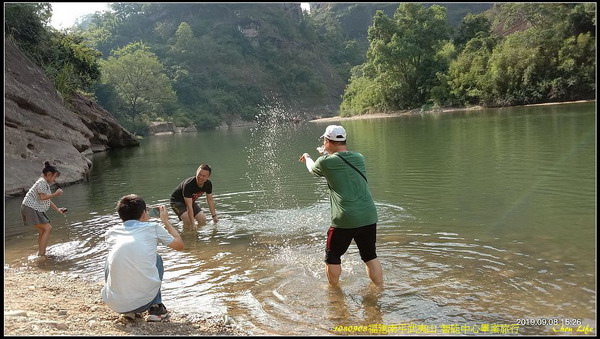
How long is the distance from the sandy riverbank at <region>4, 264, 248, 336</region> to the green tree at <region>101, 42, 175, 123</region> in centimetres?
7543

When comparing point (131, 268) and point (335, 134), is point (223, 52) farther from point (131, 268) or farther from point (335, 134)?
point (131, 268)

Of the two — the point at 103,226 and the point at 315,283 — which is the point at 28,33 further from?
the point at 315,283

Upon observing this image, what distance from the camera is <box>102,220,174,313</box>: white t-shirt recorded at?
4891mm

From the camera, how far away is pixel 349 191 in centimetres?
552

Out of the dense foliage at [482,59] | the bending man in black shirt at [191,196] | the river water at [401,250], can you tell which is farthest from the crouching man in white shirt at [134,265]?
the dense foliage at [482,59]

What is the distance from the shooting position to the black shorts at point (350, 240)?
220 inches

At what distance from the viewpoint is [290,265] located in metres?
7.19

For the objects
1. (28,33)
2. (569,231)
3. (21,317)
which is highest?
(28,33)

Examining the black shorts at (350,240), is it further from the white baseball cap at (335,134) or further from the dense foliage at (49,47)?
the dense foliage at (49,47)

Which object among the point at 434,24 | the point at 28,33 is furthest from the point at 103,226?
the point at 434,24

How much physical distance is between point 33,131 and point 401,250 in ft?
52.4

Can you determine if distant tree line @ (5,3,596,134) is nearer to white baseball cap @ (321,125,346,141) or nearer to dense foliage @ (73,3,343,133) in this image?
dense foliage @ (73,3,343,133)

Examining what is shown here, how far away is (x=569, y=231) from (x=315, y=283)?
4.24 metres

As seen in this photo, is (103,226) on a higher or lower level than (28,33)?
lower
